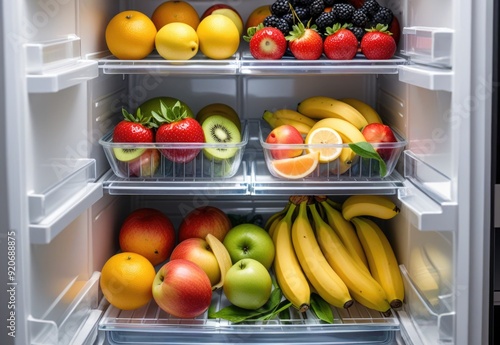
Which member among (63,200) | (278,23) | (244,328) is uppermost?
(278,23)

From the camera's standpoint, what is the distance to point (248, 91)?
7.62 ft

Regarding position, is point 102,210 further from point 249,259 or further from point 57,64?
point 57,64

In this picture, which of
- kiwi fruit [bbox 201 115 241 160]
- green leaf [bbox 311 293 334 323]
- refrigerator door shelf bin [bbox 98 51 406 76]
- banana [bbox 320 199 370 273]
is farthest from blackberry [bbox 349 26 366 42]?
green leaf [bbox 311 293 334 323]

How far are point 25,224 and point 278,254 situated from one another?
860 millimetres

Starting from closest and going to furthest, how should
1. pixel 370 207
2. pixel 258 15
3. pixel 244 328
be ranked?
pixel 244 328, pixel 370 207, pixel 258 15

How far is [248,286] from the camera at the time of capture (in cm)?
179

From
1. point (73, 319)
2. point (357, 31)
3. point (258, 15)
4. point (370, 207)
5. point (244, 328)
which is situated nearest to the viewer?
point (73, 319)

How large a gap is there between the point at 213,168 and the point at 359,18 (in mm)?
574

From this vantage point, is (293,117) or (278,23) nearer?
(278,23)

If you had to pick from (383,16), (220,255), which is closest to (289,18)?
(383,16)

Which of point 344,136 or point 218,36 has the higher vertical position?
point 218,36

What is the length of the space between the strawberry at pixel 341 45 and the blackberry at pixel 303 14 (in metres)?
0.11

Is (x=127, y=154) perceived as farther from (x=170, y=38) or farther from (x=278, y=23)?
(x=278, y=23)

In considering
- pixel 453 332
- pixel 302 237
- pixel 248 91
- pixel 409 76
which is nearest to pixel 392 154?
pixel 409 76
